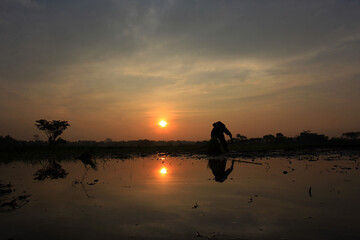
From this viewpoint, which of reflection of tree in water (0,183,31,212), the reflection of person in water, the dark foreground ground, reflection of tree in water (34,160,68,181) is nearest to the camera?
reflection of tree in water (0,183,31,212)

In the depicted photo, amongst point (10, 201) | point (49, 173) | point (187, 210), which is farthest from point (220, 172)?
point (49, 173)

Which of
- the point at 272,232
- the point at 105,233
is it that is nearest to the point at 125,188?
the point at 105,233

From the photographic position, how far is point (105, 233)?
4508mm

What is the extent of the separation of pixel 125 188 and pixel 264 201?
442 cm

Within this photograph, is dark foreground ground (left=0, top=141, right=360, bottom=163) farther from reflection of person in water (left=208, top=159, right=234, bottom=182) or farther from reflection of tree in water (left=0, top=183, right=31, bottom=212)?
reflection of tree in water (left=0, top=183, right=31, bottom=212)

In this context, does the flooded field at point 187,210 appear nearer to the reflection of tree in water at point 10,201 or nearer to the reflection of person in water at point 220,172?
the reflection of tree in water at point 10,201

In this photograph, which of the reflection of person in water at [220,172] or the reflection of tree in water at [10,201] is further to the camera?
the reflection of person in water at [220,172]

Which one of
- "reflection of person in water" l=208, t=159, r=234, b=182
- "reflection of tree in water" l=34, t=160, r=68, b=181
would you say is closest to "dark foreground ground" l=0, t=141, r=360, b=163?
"reflection of person in water" l=208, t=159, r=234, b=182

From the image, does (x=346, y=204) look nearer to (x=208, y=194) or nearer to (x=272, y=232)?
(x=272, y=232)

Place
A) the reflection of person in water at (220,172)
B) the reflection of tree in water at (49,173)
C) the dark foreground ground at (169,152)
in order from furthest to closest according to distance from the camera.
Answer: the dark foreground ground at (169,152), the reflection of tree in water at (49,173), the reflection of person in water at (220,172)

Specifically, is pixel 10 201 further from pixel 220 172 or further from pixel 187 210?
pixel 220 172

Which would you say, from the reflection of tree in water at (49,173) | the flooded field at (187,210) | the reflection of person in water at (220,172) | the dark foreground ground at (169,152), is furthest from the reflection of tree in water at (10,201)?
the dark foreground ground at (169,152)

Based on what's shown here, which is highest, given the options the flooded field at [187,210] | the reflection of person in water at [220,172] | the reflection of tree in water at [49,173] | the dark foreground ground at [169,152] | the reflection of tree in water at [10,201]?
the dark foreground ground at [169,152]

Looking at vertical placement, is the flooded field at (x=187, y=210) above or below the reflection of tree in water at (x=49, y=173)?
below
